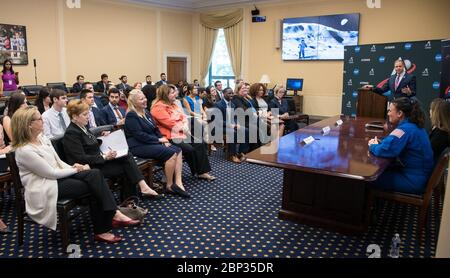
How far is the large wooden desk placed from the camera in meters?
2.68

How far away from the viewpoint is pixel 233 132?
5.42 meters

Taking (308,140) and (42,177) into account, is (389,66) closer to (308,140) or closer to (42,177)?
(308,140)

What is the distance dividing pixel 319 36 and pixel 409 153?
24.7ft

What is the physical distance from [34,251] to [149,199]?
1.31 meters

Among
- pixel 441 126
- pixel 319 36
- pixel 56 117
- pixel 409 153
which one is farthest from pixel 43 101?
pixel 319 36

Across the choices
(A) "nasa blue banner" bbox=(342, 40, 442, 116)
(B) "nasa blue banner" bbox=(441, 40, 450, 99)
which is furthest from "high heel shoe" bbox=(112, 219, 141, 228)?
(B) "nasa blue banner" bbox=(441, 40, 450, 99)

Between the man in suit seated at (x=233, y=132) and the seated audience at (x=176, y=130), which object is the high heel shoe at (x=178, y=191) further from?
the man in suit seated at (x=233, y=132)

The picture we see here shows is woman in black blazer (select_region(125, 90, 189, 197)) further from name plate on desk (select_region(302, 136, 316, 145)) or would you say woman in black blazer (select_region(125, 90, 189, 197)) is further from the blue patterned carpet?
name plate on desk (select_region(302, 136, 316, 145))

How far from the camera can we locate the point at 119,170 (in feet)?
11.1

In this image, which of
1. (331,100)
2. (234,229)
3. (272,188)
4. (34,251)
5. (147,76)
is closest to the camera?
(34,251)

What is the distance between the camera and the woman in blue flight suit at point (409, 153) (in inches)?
114

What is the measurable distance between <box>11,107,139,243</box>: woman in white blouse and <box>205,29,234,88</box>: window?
9540mm

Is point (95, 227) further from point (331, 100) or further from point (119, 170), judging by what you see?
point (331, 100)

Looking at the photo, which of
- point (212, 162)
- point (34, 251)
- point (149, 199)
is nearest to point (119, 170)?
point (149, 199)
